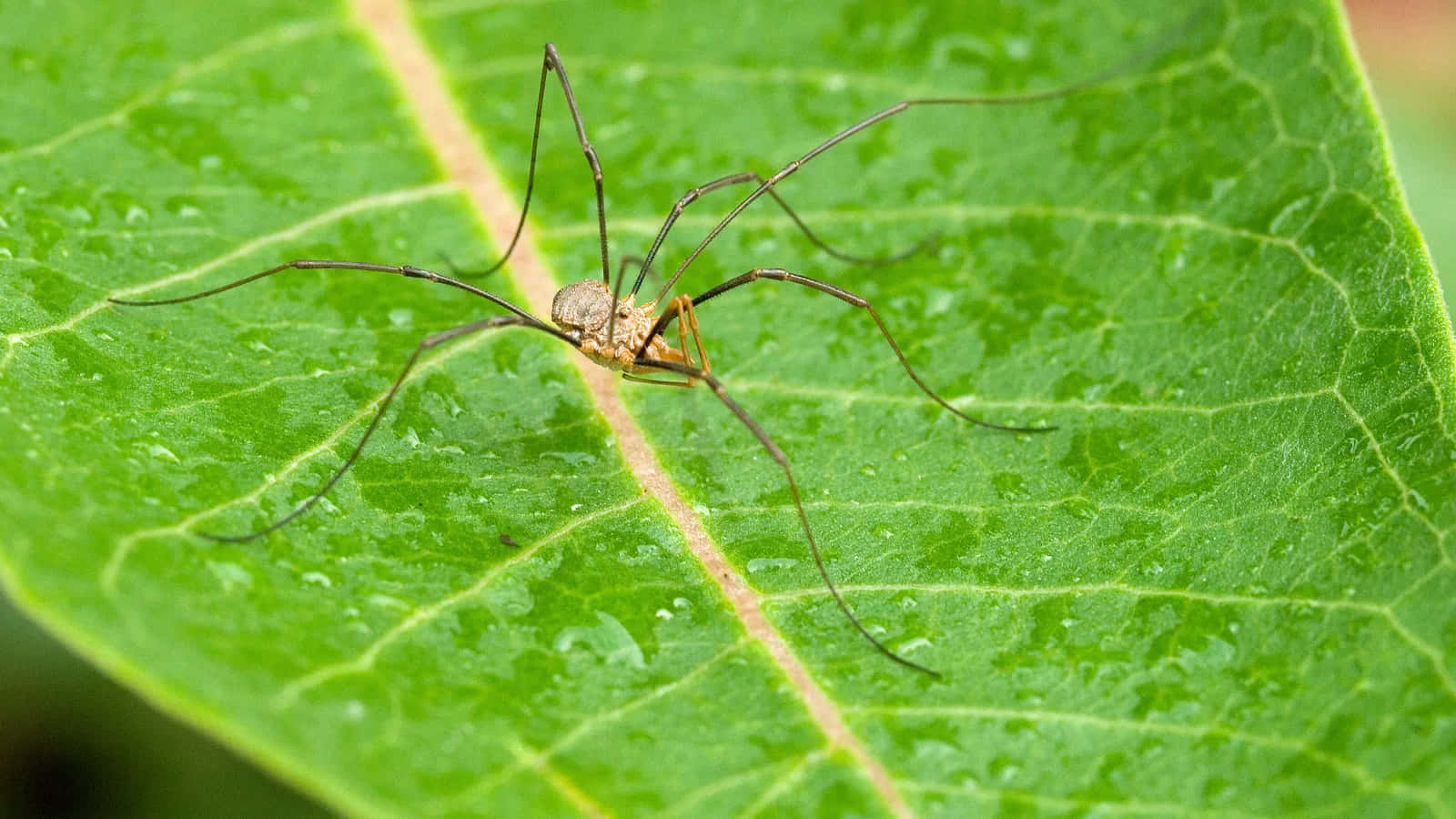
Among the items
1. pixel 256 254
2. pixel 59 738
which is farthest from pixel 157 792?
pixel 256 254

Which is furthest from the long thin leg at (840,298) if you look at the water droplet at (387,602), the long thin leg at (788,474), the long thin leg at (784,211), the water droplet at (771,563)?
the water droplet at (387,602)

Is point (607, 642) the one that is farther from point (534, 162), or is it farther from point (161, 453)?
point (534, 162)

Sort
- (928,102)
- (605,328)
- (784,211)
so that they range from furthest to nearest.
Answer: (928,102) → (784,211) → (605,328)

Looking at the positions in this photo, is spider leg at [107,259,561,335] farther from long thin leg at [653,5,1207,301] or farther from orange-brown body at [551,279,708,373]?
long thin leg at [653,5,1207,301]

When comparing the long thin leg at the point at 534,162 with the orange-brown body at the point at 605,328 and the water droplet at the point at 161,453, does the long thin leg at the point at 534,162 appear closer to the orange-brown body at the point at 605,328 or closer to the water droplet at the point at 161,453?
the orange-brown body at the point at 605,328

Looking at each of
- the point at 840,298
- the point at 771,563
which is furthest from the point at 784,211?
the point at 771,563
